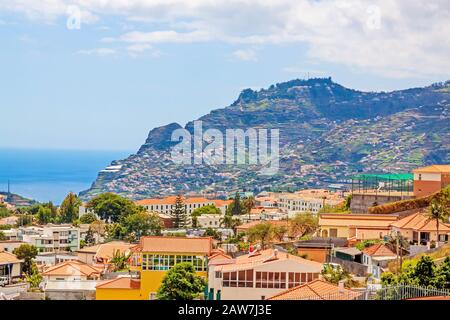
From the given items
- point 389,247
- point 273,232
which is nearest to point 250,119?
point 273,232

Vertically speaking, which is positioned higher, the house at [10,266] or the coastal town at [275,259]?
the coastal town at [275,259]

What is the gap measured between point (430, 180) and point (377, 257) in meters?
7.83

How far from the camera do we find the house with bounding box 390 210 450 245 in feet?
60.3

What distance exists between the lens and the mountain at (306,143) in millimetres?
89062

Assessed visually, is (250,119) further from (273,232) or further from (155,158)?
(273,232)

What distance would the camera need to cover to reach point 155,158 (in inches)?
4023

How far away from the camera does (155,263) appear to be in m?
16.3

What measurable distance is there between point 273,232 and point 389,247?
746 cm

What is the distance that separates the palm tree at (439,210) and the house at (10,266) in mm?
10578

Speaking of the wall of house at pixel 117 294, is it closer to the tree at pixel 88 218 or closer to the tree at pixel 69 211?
the tree at pixel 88 218

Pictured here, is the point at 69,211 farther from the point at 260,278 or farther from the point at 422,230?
the point at 260,278

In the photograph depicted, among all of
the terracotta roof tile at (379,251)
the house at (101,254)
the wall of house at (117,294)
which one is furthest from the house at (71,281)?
the terracotta roof tile at (379,251)

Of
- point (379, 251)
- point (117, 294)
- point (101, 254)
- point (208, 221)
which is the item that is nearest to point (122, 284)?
point (117, 294)

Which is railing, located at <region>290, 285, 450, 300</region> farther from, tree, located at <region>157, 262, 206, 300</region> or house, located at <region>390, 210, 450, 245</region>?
house, located at <region>390, 210, 450, 245</region>
